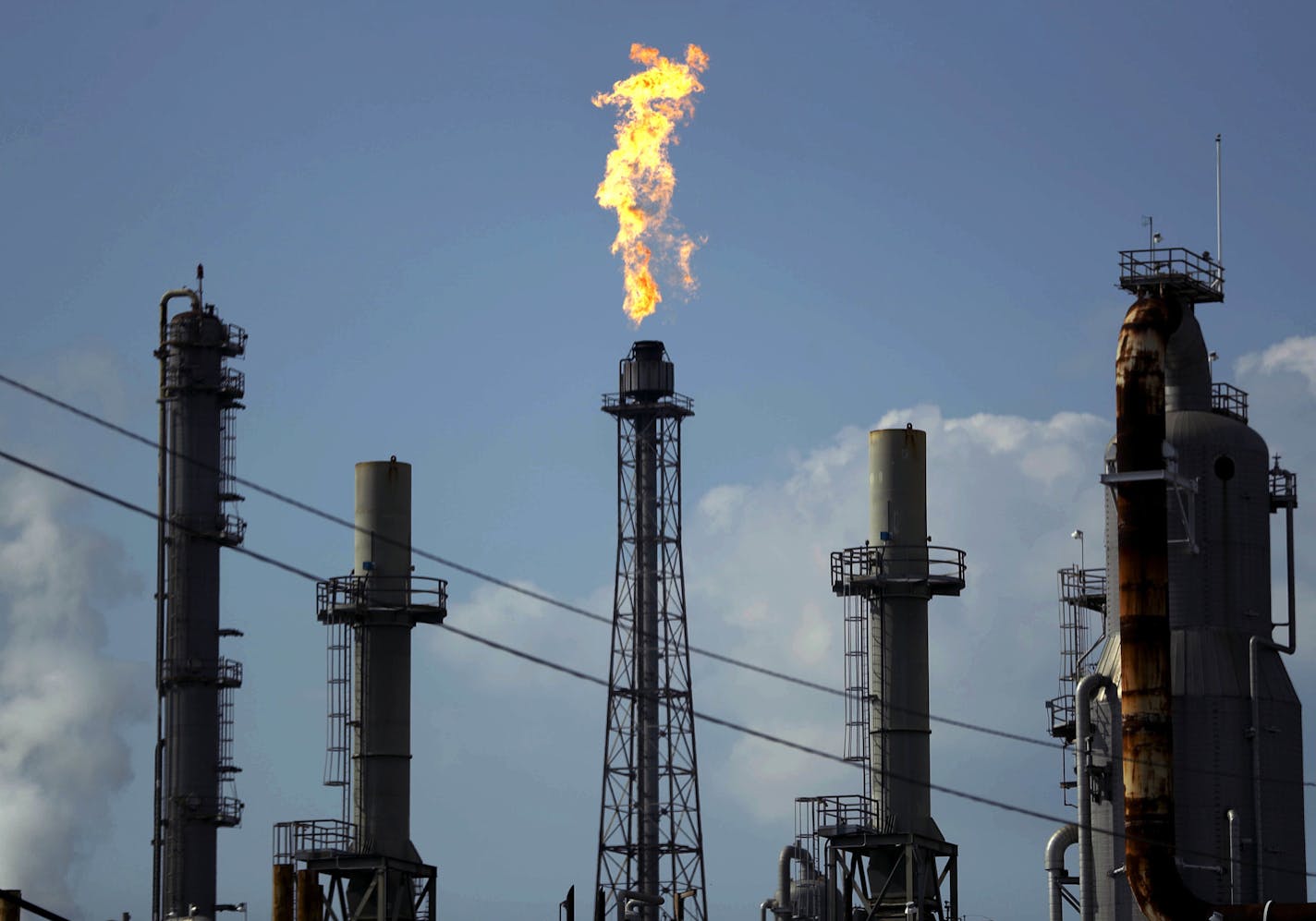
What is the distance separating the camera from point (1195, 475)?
62.2 metres

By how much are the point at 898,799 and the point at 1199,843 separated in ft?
24.5

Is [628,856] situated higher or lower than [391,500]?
lower

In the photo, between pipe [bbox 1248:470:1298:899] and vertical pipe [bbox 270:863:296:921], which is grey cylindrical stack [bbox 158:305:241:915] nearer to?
vertical pipe [bbox 270:863:296:921]

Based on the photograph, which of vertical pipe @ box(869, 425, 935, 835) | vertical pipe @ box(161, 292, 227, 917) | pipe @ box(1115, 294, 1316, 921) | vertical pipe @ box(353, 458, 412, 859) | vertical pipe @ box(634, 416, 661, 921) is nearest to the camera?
pipe @ box(1115, 294, 1316, 921)

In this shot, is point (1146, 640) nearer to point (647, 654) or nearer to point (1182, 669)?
point (1182, 669)

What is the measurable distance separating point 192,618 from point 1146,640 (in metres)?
29.3

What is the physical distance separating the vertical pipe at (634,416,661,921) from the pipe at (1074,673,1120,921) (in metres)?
28.8

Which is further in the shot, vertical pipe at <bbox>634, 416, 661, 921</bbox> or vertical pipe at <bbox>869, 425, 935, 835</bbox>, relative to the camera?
vertical pipe at <bbox>634, 416, 661, 921</bbox>

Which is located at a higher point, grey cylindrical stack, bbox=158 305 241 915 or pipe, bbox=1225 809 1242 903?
grey cylindrical stack, bbox=158 305 241 915

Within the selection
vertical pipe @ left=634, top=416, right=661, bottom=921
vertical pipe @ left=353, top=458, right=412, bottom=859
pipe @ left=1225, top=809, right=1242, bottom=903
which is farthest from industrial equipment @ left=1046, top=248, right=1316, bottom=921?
vertical pipe @ left=634, top=416, right=661, bottom=921

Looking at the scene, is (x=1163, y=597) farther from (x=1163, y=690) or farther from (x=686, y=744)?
(x=686, y=744)

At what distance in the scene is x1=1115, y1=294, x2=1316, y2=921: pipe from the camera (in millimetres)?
58375

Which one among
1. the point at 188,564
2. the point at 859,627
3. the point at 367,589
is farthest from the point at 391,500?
the point at 859,627

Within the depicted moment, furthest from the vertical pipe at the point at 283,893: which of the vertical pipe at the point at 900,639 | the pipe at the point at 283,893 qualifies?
the vertical pipe at the point at 900,639
